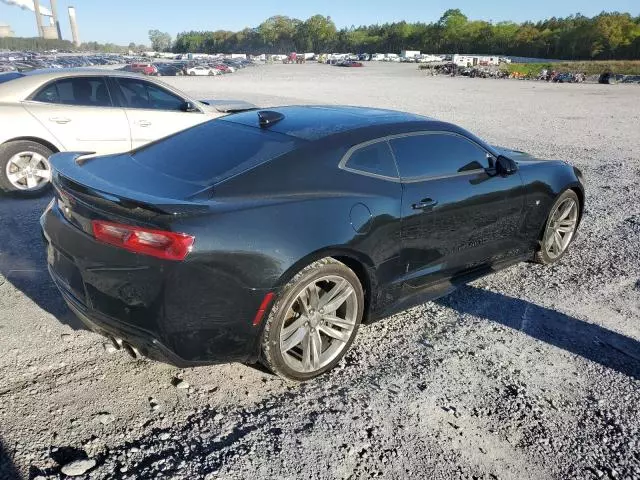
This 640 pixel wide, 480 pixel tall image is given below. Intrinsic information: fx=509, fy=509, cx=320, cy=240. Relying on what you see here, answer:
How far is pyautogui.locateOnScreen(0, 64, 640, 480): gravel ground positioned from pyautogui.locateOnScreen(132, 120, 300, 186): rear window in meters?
1.20

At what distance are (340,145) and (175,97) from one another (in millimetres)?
5016

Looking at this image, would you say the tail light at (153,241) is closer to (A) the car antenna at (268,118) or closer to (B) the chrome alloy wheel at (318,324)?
(B) the chrome alloy wheel at (318,324)

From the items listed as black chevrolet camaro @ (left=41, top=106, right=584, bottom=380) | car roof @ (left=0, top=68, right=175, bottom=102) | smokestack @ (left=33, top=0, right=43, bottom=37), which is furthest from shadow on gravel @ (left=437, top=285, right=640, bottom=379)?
smokestack @ (left=33, top=0, right=43, bottom=37)

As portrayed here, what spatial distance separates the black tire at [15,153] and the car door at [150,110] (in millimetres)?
1136

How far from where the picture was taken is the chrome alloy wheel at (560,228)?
479 cm

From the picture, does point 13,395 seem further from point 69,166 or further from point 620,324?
point 620,324

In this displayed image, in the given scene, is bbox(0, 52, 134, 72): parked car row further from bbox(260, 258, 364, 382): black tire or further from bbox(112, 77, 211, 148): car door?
bbox(260, 258, 364, 382): black tire

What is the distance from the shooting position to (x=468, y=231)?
12.5 ft

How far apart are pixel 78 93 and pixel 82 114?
13.7 inches

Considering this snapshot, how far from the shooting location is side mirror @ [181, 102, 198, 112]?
7477 millimetres

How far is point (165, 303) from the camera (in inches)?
97.7

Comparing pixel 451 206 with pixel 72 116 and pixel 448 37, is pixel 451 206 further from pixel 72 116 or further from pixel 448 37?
pixel 448 37

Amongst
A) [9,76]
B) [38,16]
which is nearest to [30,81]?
[9,76]

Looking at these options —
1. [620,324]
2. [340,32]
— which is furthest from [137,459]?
[340,32]
